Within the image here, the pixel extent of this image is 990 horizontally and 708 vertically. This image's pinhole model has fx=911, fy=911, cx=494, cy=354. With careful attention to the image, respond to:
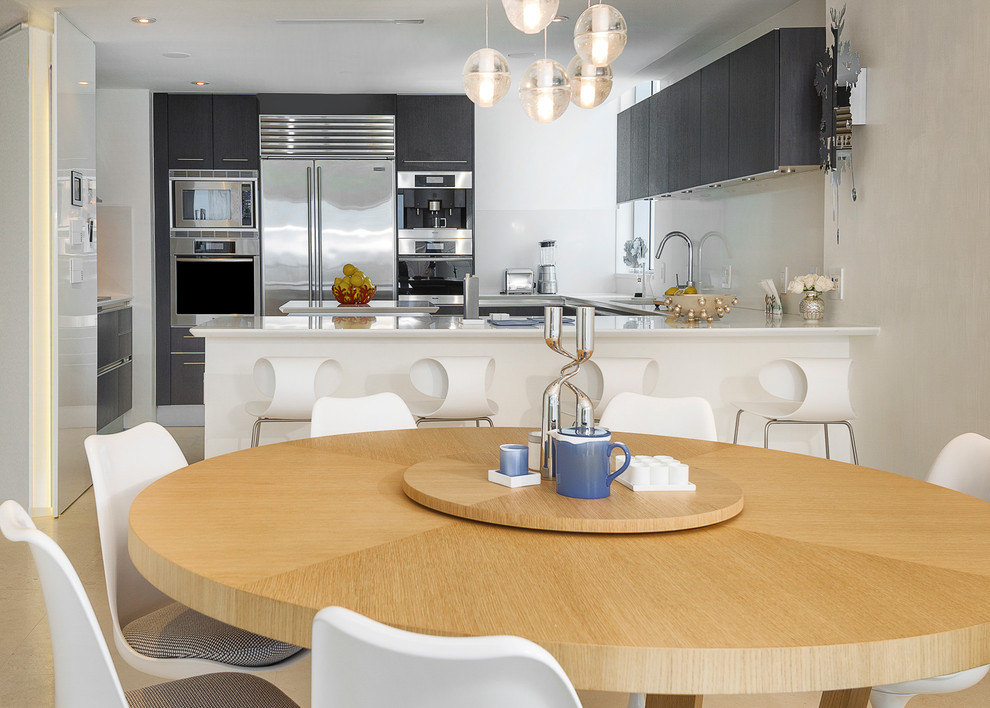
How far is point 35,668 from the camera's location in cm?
265

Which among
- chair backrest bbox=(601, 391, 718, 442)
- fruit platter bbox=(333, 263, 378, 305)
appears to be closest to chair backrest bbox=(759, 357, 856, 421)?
chair backrest bbox=(601, 391, 718, 442)

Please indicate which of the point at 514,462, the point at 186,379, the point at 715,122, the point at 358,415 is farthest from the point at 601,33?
the point at 186,379

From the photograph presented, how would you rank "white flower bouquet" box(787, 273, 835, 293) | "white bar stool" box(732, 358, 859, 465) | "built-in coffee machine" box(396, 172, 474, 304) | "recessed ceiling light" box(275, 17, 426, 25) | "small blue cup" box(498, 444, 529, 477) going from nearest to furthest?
1. "small blue cup" box(498, 444, 529, 477)
2. "white bar stool" box(732, 358, 859, 465)
3. "white flower bouquet" box(787, 273, 835, 293)
4. "recessed ceiling light" box(275, 17, 426, 25)
5. "built-in coffee machine" box(396, 172, 474, 304)

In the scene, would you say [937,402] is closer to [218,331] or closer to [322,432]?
[322,432]

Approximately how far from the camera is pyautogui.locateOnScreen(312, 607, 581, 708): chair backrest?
31.9 inches

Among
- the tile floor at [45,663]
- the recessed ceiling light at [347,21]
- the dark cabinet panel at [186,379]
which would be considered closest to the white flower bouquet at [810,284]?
the tile floor at [45,663]

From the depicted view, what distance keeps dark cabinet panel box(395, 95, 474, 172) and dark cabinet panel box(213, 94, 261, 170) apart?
1066 mm

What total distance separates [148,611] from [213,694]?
0.47m

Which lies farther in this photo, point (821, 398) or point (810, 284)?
point (810, 284)

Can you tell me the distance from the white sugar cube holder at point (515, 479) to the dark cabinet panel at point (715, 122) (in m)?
3.47

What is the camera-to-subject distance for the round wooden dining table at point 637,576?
102cm

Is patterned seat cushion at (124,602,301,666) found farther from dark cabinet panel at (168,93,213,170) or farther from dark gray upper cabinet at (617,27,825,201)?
dark cabinet panel at (168,93,213,170)

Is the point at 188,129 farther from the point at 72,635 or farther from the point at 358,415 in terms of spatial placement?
the point at 72,635

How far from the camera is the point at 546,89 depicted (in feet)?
9.80
